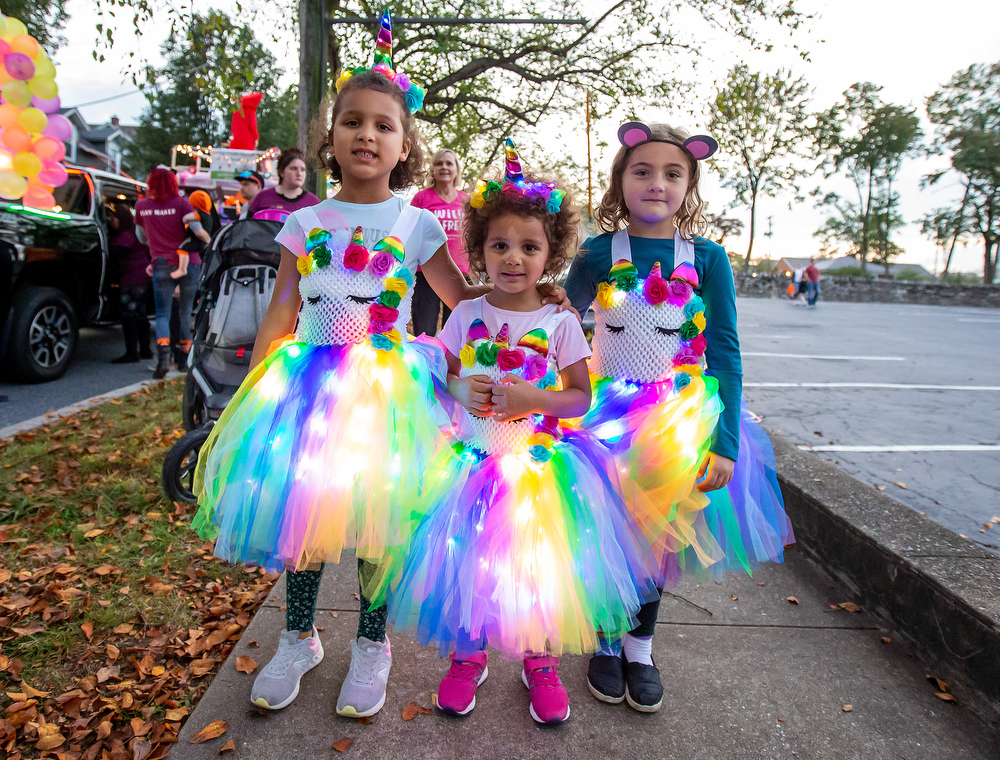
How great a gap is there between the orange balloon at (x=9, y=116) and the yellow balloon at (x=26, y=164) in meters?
0.28

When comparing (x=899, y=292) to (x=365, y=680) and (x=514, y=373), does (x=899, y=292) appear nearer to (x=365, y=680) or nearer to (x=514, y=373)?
(x=514, y=373)

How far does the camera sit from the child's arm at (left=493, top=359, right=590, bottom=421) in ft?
6.13

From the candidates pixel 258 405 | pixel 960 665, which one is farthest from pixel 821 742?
pixel 258 405

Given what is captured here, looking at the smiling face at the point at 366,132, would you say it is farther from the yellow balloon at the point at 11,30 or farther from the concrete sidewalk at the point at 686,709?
the yellow balloon at the point at 11,30

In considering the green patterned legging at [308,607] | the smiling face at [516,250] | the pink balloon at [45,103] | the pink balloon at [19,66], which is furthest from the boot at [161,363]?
the smiling face at [516,250]

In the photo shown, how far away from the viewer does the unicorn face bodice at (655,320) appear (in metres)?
2.14

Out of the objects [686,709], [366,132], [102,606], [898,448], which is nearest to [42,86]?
[102,606]

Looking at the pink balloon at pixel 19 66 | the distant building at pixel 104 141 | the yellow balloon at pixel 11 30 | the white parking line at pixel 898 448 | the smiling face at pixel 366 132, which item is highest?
the distant building at pixel 104 141

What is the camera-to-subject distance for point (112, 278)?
720 centimetres

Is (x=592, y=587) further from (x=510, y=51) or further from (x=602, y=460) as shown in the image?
(x=510, y=51)

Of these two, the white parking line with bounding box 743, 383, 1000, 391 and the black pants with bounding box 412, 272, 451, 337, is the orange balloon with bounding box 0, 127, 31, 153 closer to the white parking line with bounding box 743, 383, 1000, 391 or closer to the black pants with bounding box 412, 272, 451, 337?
the black pants with bounding box 412, 272, 451, 337

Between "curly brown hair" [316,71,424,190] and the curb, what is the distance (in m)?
2.41

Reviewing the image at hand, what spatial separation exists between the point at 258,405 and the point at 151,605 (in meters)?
1.45

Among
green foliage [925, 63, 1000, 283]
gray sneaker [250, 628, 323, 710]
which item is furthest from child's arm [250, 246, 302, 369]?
green foliage [925, 63, 1000, 283]
